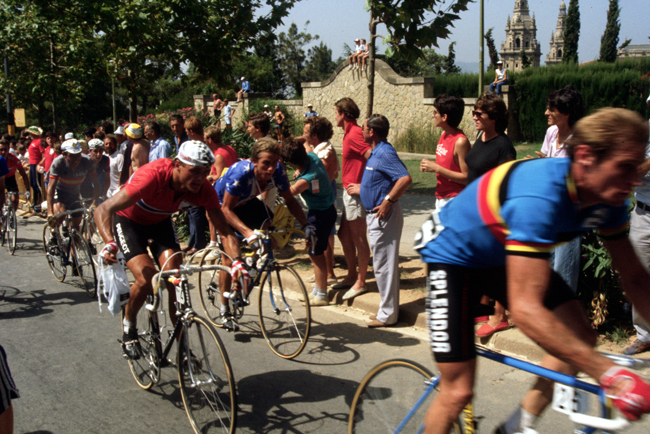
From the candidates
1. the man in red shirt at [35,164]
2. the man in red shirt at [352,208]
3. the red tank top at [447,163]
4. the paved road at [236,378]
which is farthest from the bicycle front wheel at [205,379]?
the man in red shirt at [35,164]

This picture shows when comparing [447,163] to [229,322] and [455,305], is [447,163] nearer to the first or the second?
[229,322]

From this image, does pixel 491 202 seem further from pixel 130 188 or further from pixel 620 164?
pixel 130 188

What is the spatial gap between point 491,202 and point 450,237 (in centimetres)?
31

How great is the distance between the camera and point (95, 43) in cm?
1247

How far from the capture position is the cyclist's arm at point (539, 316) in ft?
6.57

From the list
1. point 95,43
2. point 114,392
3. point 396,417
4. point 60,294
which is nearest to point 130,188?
point 114,392

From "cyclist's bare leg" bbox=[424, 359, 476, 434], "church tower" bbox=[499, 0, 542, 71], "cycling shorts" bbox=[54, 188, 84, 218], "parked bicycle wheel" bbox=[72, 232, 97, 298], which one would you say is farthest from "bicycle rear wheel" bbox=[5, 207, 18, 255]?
"church tower" bbox=[499, 0, 542, 71]

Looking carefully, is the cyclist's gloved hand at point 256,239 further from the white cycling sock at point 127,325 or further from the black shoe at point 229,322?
the white cycling sock at point 127,325

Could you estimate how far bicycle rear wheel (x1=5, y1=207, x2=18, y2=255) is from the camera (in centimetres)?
980

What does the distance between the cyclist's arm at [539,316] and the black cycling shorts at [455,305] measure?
0.44 meters

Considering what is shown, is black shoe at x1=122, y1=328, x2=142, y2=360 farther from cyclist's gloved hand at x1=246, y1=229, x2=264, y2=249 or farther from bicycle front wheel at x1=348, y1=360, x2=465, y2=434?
bicycle front wheel at x1=348, y1=360, x2=465, y2=434

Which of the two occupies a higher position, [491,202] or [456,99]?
[456,99]

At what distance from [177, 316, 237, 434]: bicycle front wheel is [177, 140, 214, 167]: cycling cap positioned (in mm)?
1171

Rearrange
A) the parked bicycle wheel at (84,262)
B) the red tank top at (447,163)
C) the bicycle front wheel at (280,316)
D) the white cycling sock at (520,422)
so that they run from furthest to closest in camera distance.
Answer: the parked bicycle wheel at (84,262) < the red tank top at (447,163) < the bicycle front wheel at (280,316) < the white cycling sock at (520,422)
